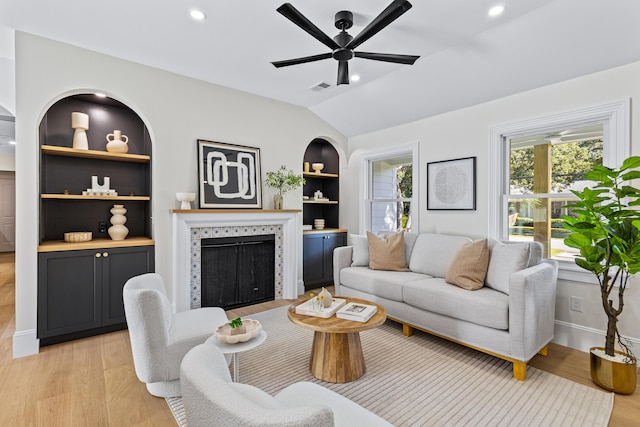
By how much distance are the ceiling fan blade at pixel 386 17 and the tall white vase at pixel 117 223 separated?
2.97m

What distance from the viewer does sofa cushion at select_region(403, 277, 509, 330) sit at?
248 cm

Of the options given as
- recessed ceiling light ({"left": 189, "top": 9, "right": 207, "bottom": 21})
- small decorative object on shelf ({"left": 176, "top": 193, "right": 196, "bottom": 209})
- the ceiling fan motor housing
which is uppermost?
recessed ceiling light ({"left": 189, "top": 9, "right": 207, "bottom": 21})

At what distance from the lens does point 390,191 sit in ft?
16.2

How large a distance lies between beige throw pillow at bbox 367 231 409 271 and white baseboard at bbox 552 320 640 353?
5.05 ft

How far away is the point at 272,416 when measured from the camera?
2.19 ft

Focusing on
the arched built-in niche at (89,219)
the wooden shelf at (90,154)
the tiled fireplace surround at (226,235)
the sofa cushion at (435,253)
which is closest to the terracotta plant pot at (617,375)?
the sofa cushion at (435,253)

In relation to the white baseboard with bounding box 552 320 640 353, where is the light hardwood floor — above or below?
below

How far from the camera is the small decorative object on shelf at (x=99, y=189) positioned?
10.8 feet

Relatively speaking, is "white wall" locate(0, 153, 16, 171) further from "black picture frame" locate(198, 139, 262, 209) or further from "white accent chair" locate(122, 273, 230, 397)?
"white accent chair" locate(122, 273, 230, 397)

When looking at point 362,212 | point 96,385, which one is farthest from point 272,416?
point 362,212

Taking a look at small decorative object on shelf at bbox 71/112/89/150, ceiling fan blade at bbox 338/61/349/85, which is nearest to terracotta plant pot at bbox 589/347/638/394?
ceiling fan blade at bbox 338/61/349/85

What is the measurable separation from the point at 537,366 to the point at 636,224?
1.34m

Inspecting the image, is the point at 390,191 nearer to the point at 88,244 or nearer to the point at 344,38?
the point at 344,38

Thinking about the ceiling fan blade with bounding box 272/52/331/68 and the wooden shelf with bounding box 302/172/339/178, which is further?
the wooden shelf with bounding box 302/172/339/178
